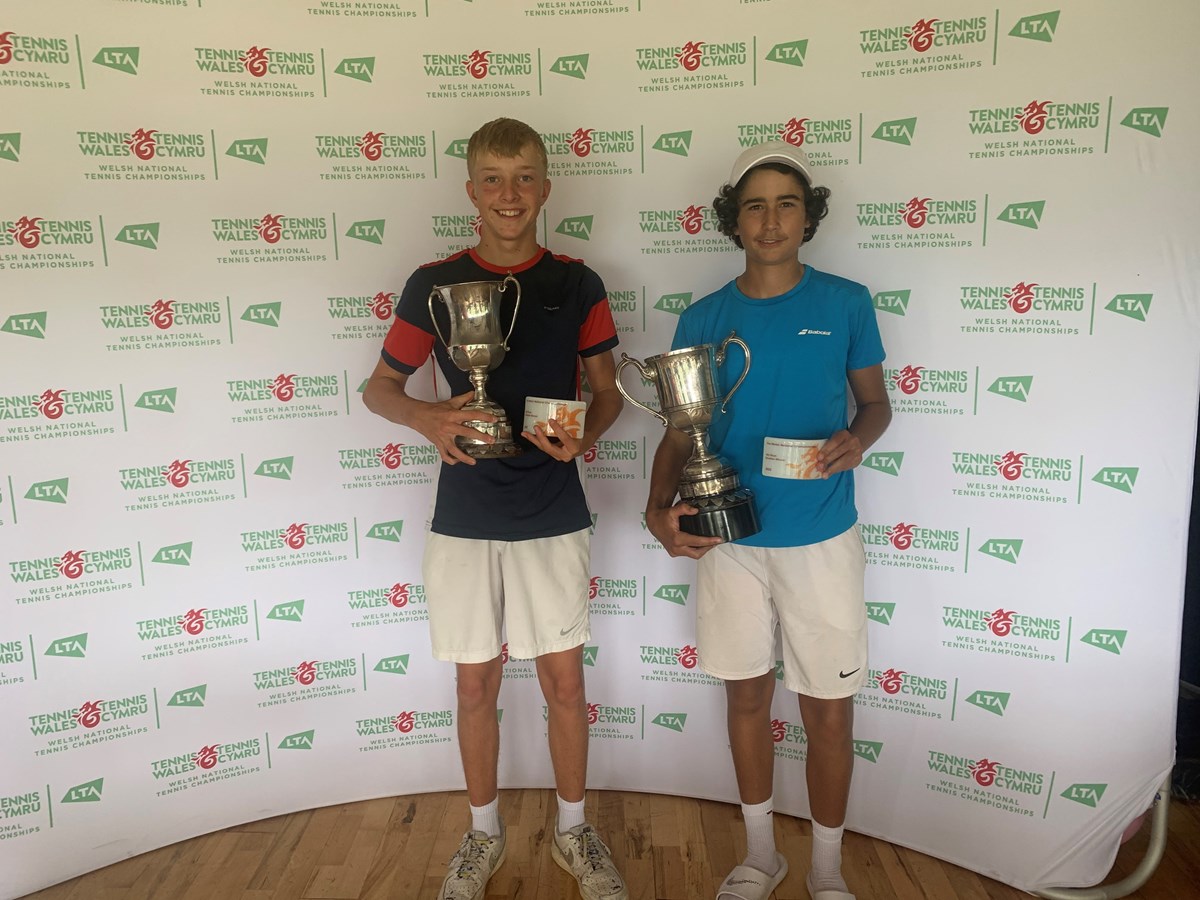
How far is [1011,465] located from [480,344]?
55.6 inches

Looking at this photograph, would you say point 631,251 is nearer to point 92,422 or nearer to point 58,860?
Result: point 92,422

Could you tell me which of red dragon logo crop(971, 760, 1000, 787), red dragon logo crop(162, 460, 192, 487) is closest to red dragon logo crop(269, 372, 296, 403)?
red dragon logo crop(162, 460, 192, 487)

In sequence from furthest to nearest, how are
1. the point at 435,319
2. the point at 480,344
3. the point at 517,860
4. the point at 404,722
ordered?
the point at 404,722 < the point at 517,860 < the point at 435,319 < the point at 480,344

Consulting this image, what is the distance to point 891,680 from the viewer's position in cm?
226

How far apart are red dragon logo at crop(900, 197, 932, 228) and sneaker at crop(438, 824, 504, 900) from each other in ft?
6.55

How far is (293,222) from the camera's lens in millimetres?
2227

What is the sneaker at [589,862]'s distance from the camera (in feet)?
6.50

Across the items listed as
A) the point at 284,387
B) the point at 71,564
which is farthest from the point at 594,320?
the point at 71,564

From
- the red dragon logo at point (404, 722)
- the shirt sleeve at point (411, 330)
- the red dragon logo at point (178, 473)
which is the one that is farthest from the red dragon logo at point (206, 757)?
the shirt sleeve at point (411, 330)

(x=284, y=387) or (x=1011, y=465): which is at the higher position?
(x=284, y=387)

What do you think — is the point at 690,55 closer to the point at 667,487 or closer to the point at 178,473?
the point at 667,487

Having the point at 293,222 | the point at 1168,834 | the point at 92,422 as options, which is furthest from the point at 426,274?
the point at 1168,834

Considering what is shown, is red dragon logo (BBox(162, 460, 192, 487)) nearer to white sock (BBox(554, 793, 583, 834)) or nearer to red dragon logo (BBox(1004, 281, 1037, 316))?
white sock (BBox(554, 793, 583, 834))

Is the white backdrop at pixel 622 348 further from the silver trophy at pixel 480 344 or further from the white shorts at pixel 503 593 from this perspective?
the silver trophy at pixel 480 344
